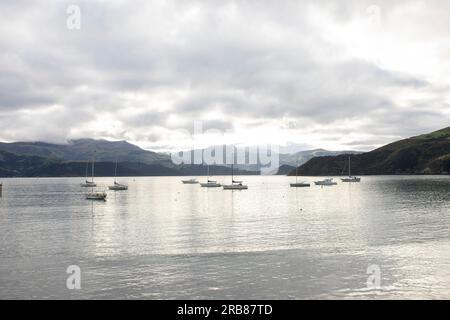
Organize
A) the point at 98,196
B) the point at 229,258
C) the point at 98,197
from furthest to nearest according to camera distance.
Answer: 1. the point at 98,196
2. the point at 98,197
3. the point at 229,258

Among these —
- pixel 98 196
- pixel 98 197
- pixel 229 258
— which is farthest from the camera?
pixel 98 196

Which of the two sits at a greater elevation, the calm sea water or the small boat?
the small boat

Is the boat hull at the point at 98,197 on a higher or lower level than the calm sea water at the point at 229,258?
higher

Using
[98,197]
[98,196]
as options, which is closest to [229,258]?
[98,197]

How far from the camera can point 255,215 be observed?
343ft

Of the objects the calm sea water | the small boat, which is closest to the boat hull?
the small boat

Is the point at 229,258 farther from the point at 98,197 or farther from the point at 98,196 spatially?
the point at 98,196

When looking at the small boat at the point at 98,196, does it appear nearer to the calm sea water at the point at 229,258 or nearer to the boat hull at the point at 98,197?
the boat hull at the point at 98,197

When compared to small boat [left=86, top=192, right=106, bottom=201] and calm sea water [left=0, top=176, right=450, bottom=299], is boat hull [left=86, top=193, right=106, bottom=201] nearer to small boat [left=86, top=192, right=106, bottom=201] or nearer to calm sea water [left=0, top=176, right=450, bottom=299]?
small boat [left=86, top=192, right=106, bottom=201]

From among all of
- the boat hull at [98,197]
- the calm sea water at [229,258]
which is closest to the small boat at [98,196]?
the boat hull at [98,197]

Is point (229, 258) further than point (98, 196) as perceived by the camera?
No

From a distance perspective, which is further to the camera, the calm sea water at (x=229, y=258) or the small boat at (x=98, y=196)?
the small boat at (x=98, y=196)

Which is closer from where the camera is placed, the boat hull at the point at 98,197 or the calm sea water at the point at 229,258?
the calm sea water at the point at 229,258
